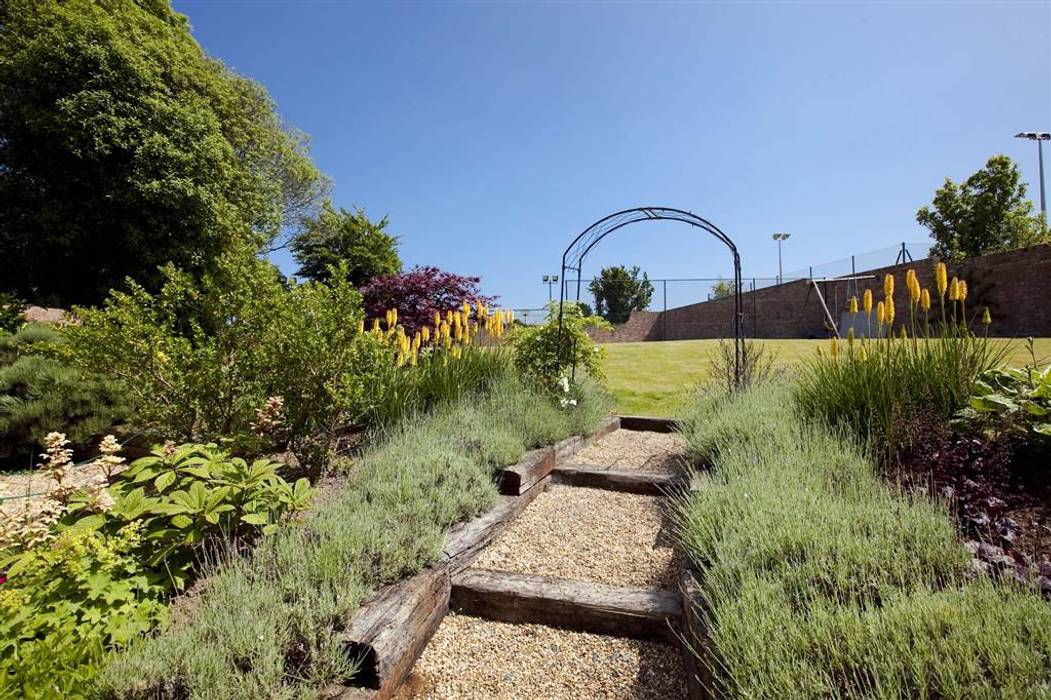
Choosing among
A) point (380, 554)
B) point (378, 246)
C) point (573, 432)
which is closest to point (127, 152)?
point (378, 246)

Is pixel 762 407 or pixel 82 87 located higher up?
pixel 82 87

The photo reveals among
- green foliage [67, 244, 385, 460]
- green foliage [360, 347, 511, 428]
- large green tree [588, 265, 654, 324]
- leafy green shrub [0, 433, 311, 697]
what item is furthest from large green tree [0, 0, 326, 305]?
large green tree [588, 265, 654, 324]

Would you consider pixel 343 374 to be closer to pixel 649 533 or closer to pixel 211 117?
pixel 649 533

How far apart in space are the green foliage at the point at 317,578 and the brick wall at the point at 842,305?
6.72 meters

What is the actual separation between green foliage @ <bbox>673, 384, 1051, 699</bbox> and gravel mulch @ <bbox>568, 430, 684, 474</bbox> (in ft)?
5.17

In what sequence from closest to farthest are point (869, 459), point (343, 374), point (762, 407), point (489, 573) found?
point (489, 573) → point (869, 459) → point (343, 374) → point (762, 407)

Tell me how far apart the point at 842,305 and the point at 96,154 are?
21.9m

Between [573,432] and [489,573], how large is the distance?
2641 mm

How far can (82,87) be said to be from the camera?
949 centimetres

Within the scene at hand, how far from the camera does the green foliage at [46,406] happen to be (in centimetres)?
486

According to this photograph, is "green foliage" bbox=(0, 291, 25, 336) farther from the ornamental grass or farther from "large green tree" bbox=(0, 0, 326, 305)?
the ornamental grass

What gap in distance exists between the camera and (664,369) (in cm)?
984

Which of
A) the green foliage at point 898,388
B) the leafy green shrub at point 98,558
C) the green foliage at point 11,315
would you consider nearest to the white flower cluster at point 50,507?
the leafy green shrub at point 98,558

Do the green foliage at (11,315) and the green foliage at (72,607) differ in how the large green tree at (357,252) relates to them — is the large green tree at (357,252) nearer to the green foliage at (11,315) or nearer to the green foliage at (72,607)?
the green foliage at (11,315)
